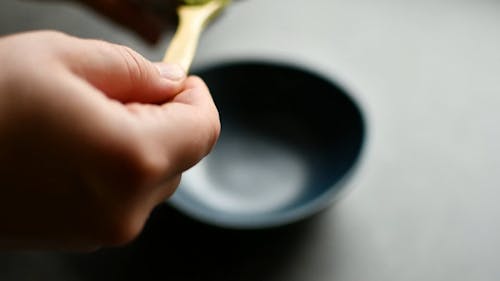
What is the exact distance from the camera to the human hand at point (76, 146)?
234mm

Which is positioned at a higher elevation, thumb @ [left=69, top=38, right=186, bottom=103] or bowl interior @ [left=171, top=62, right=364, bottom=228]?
thumb @ [left=69, top=38, right=186, bottom=103]

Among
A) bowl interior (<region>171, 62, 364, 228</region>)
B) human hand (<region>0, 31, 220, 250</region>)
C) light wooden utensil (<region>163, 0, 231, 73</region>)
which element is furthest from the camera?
bowl interior (<region>171, 62, 364, 228</region>)

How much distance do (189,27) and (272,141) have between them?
0.18m

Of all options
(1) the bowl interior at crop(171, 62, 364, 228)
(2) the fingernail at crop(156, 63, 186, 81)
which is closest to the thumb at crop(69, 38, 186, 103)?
(2) the fingernail at crop(156, 63, 186, 81)

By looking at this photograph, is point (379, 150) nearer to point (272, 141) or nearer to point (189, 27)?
point (272, 141)

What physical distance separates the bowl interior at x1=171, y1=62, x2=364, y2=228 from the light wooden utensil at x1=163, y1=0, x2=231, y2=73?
73 millimetres

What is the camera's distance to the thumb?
26cm

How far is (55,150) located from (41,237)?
52mm

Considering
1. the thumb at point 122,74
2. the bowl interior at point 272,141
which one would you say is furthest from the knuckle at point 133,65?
the bowl interior at point 272,141

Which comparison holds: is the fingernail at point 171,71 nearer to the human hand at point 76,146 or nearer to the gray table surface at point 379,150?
the human hand at point 76,146

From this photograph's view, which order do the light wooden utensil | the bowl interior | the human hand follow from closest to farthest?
the human hand < the light wooden utensil < the bowl interior

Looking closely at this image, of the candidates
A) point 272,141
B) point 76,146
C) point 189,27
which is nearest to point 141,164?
point 76,146

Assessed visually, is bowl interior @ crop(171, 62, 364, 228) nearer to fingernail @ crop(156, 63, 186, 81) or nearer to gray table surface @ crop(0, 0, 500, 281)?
gray table surface @ crop(0, 0, 500, 281)

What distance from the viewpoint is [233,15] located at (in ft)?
2.31
